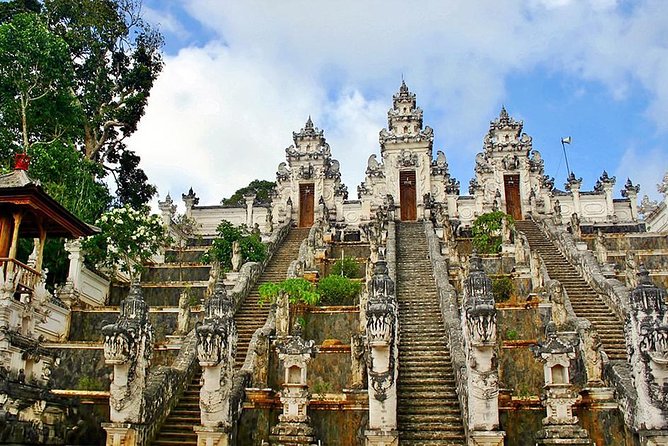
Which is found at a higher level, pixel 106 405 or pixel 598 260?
pixel 598 260

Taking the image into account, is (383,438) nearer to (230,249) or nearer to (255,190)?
(230,249)

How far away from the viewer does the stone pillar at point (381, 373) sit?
11.5m

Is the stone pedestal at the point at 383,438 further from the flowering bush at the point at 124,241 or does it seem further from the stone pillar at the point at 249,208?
the stone pillar at the point at 249,208

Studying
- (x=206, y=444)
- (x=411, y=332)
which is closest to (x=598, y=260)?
(x=411, y=332)

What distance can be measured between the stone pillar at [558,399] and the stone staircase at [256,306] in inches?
285

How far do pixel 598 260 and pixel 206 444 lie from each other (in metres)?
16.3

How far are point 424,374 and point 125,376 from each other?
643 cm

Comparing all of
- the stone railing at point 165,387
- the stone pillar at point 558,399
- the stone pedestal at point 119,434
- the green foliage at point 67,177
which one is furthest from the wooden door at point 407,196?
the stone pedestal at point 119,434

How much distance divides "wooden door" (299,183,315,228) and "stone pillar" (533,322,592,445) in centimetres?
2371

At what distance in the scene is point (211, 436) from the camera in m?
11.5

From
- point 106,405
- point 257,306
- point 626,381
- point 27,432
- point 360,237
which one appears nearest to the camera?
point 27,432

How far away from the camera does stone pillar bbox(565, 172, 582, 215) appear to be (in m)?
35.9

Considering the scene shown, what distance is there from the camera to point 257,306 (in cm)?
1952

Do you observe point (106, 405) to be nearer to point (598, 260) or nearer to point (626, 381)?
point (626, 381)
